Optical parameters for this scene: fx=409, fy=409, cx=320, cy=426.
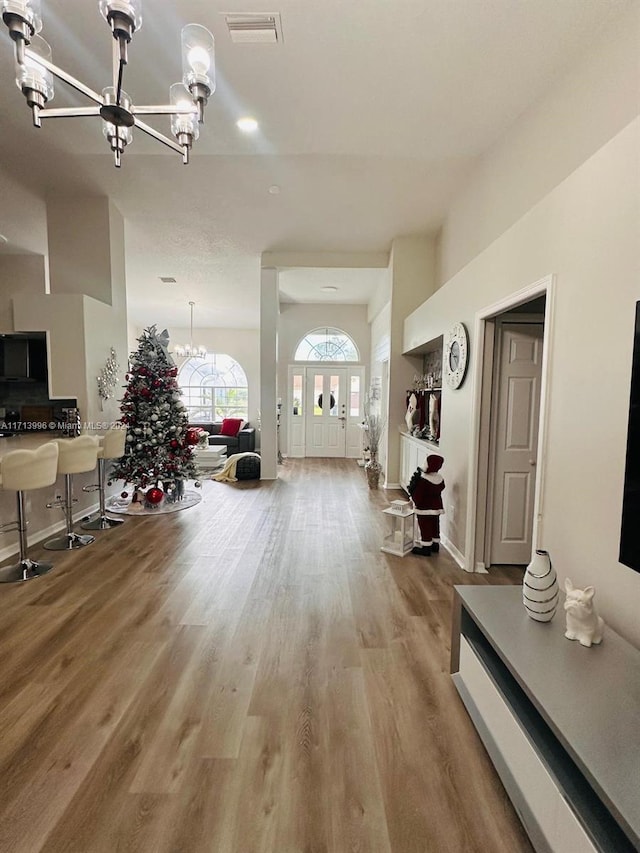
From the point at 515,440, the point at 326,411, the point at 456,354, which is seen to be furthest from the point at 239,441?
the point at 515,440

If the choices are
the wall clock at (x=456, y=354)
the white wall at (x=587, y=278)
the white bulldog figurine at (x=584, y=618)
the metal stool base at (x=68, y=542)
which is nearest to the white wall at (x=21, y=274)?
the metal stool base at (x=68, y=542)

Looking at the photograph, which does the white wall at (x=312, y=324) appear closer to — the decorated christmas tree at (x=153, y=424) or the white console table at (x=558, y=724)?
the decorated christmas tree at (x=153, y=424)

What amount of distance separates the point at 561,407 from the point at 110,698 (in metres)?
2.65

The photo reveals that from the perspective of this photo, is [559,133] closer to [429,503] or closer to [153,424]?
[429,503]

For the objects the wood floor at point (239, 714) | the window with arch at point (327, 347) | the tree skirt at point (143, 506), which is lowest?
the wood floor at point (239, 714)

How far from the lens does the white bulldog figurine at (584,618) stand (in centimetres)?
156

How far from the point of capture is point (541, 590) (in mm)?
1726

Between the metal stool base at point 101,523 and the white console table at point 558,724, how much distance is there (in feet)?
12.6

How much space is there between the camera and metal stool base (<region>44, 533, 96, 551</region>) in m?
3.73

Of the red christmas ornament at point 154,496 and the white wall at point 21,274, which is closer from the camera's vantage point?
the red christmas ornament at point 154,496

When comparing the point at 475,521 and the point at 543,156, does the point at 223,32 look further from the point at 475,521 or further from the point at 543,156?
the point at 475,521

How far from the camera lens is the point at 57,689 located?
198cm

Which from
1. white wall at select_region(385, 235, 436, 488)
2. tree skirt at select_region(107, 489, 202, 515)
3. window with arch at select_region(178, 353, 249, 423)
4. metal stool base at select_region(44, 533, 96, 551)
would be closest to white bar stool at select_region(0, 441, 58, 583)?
metal stool base at select_region(44, 533, 96, 551)

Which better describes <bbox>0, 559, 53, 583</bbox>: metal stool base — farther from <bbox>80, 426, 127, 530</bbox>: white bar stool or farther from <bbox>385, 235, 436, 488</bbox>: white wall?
<bbox>385, 235, 436, 488</bbox>: white wall
